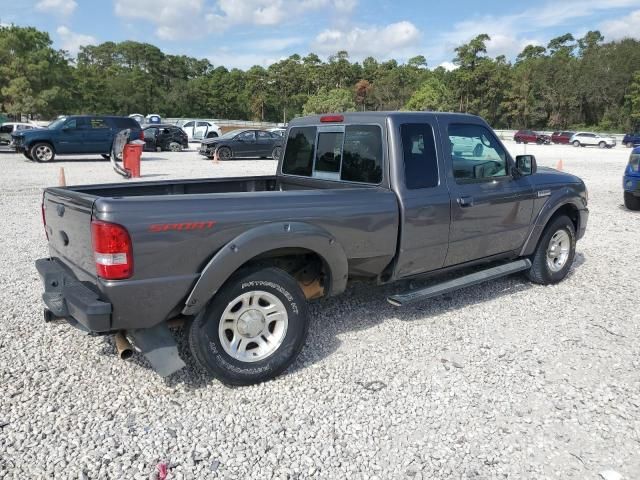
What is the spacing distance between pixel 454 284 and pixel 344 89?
91674mm

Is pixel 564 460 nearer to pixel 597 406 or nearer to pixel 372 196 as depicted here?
pixel 597 406

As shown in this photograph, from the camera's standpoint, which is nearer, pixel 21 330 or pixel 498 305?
pixel 21 330

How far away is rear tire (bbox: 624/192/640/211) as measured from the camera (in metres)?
10.6

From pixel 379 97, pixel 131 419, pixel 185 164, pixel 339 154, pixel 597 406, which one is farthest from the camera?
pixel 379 97

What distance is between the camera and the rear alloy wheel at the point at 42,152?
1902 centimetres

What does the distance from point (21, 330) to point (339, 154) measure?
3130mm

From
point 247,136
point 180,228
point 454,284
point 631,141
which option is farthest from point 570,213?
point 631,141

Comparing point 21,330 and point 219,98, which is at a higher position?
point 219,98

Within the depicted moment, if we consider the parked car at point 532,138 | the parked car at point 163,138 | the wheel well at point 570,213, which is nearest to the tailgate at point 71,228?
the wheel well at point 570,213

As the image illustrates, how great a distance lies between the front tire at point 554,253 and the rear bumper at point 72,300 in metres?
4.46

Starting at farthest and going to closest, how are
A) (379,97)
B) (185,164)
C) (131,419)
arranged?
(379,97), (185,164), (131,419)

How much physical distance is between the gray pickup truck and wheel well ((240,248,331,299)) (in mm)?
12

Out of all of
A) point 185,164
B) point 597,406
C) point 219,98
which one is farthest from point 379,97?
point 597,406

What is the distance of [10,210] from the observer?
32.0ft
